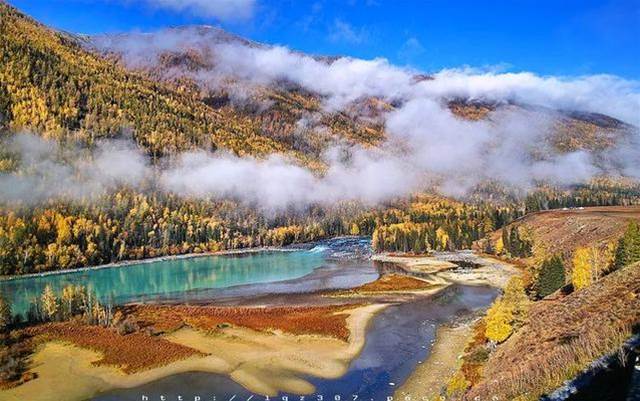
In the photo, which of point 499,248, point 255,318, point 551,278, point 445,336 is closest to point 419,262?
point 499,248

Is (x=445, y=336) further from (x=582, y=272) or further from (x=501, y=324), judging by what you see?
(x=582, y=272)

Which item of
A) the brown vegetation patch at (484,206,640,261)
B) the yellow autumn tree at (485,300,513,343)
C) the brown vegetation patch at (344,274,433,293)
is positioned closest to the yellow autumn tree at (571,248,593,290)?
the yellow autumn tree at (485,300,513,343)

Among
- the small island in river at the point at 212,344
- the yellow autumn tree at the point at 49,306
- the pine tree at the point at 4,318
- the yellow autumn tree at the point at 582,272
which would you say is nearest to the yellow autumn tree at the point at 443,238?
the small island in river at the point at 212,344

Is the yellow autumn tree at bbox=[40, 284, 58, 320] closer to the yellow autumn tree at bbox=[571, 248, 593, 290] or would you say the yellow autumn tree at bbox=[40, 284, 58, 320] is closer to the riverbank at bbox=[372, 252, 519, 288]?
the yellow autumn tree at bbox=[571, 248, 593, 290]

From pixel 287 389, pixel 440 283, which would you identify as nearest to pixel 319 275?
pixel 440 283

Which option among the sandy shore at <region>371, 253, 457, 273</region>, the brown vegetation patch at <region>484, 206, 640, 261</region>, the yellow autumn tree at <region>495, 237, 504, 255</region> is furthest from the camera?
the yellow autumn tree at <region>495, 237, 504, 255</region>

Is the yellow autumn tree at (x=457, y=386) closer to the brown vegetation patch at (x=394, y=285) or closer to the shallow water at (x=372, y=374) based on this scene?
the shallow water at (x=372, y=374)
